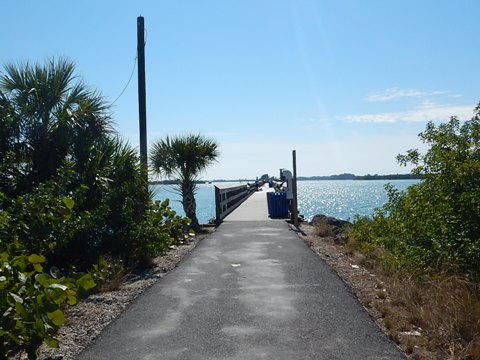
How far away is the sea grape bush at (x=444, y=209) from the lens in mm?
7297

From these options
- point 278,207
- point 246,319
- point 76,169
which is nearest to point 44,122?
point 76,169

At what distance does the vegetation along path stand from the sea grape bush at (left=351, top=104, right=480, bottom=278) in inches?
54.3

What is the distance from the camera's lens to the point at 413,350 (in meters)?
5.09

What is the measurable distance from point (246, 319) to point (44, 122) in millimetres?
6061

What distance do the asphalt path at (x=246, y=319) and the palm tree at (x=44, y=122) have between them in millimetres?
3143

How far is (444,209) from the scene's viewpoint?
766 cm

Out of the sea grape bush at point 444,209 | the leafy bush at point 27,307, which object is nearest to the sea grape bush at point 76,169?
the leafy bush at point 27,307

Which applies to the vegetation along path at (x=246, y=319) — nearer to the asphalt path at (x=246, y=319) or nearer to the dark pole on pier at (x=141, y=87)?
the asphalt path at (x=246, y=319)

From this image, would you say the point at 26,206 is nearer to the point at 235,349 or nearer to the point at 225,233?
the point at 235,349

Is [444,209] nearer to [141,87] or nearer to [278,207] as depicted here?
[141,87]

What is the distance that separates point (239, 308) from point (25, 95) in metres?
6.25

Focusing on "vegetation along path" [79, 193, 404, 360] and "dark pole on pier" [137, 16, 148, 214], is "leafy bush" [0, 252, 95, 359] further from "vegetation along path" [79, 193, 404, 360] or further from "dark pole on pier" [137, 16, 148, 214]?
"dark pole on pier" [137, 16, 148, 214]

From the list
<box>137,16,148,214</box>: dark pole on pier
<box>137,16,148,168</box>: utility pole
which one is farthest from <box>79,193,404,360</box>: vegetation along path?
<box>137,16,148,168</box>: utility pole

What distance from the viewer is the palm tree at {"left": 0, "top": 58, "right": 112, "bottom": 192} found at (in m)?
9.76
